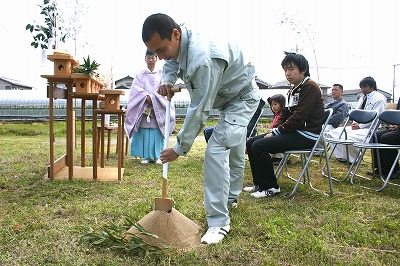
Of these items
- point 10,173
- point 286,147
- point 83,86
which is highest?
point 83,86

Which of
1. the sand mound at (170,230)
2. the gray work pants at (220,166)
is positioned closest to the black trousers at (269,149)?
the gray work pants at (220,166)

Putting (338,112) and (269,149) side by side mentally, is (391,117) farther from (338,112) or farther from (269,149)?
(338,112)

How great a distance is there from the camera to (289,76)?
3814 mm

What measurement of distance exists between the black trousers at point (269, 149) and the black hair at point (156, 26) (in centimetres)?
177

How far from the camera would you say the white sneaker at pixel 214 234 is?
241 centimetres

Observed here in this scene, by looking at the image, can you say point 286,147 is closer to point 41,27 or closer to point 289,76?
point 289,76

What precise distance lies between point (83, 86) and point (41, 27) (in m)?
6.35

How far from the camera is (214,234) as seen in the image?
2461 mm

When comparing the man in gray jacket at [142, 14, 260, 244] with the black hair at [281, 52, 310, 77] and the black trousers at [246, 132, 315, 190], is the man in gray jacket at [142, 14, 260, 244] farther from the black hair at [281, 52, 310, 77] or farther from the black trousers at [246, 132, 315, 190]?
the black hair at [281, 52, 310, 77]

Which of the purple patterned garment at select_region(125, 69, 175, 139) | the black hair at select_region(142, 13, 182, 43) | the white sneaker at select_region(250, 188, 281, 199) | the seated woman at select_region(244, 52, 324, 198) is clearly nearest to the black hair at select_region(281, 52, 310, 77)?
the seated woman at select_region(244, 52, 324, 198)

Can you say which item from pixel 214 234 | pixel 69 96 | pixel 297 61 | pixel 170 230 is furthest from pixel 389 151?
pixel 69 96

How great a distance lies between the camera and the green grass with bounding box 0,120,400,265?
218cm

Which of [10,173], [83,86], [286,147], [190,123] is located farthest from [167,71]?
[10,173]

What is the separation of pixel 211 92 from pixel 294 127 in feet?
5.06
